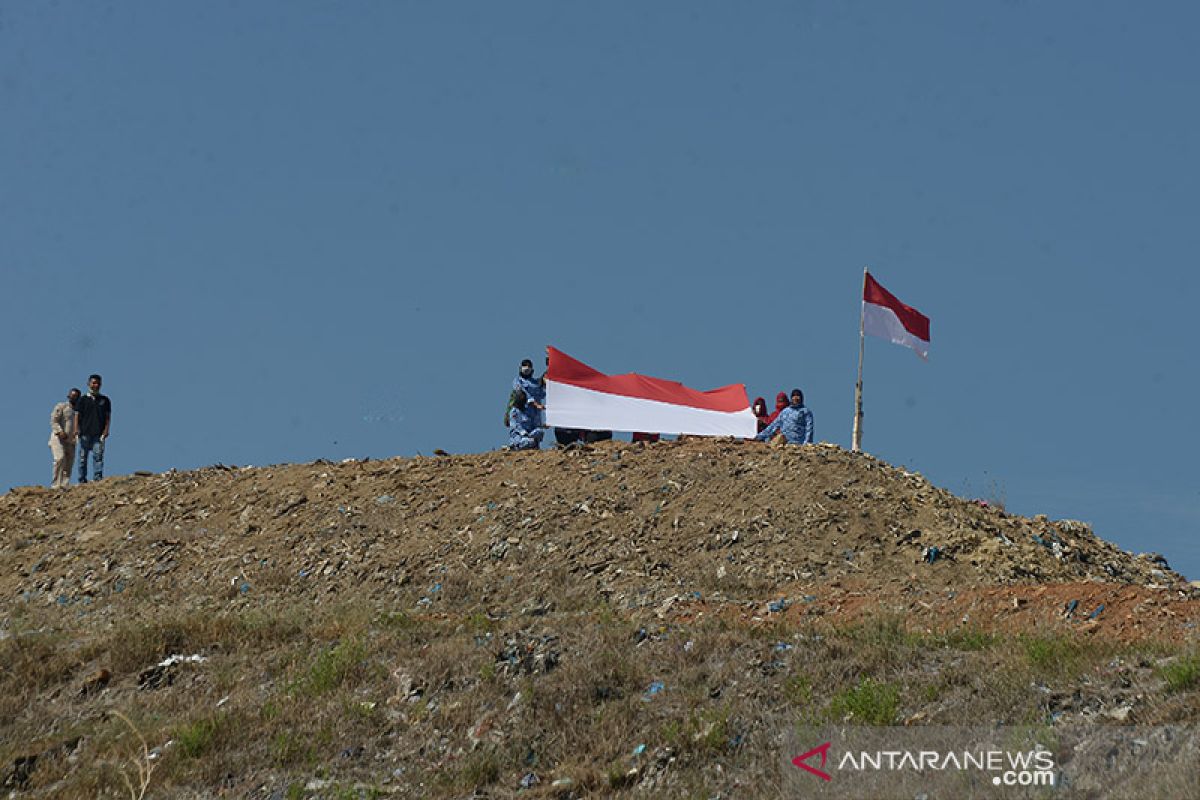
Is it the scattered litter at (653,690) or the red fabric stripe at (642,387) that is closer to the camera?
the scattered litter at (653,690)

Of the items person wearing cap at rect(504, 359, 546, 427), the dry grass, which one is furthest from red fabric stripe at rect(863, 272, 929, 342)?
the dry grass

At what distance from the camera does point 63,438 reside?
2458 cm

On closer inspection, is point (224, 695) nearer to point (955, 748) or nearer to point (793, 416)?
point (955, 748)

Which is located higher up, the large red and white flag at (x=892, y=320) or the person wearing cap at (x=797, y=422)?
the large red and white flag at (x=892, y=320)

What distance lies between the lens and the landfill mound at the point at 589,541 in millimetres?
15852

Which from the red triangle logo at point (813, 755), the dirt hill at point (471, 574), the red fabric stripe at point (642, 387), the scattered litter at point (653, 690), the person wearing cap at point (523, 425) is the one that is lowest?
the red triangle logo at point (813, 755)

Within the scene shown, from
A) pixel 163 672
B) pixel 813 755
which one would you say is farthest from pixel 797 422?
pixel 813 755

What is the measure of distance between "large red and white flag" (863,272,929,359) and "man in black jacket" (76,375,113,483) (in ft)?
45.4

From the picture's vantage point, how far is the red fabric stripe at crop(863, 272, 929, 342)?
21.7 m

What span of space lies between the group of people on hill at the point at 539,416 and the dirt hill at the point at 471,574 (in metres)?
0.78

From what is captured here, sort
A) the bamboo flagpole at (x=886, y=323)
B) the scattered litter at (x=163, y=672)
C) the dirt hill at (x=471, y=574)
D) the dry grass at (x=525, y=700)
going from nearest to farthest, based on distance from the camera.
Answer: the dry grass at (x=525, y=700)
the dirt hill at (x=471, y=574)
the scattered litter at (x=163, y=672)
the bamboo flagpole at (x=886, y=323)

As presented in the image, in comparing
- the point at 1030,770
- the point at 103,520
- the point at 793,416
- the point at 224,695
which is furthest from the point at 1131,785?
the point at 103,520

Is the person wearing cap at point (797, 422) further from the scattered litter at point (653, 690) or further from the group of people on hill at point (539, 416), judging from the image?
the scattered litter at point (653, 690)

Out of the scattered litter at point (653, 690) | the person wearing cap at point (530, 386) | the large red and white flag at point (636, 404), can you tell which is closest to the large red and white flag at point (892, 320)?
the large red and white flag at point (636, 404)
